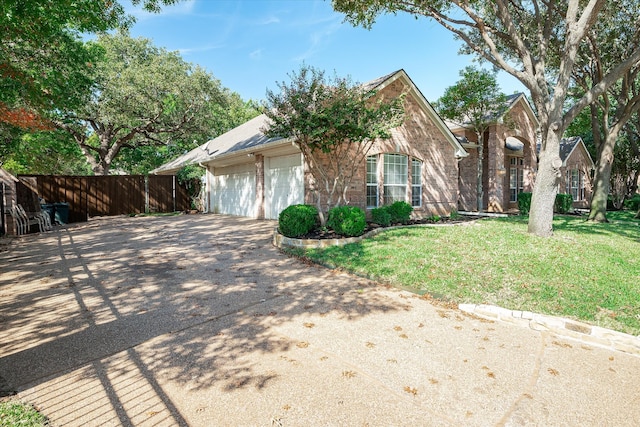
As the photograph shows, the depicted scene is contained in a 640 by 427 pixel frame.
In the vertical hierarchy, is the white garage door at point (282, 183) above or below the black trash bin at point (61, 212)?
above

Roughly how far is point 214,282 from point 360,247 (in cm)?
357

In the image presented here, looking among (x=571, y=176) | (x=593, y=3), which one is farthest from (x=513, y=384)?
(x=571, y=176)

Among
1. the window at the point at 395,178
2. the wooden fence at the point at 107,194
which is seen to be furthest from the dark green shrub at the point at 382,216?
the wooden fence at the point at 107,194

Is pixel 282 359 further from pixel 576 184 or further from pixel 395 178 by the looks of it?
pixel 576 184

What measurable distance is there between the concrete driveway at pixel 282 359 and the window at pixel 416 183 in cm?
892

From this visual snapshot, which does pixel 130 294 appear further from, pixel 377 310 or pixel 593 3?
pixel 593 3

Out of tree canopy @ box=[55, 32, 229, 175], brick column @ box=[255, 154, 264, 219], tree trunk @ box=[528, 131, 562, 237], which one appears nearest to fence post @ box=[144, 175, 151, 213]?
tree canopy @ box=[55, 32, 229, 175]

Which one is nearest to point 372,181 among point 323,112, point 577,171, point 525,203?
point 323,112

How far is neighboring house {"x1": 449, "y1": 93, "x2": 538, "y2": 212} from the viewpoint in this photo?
18.3 m

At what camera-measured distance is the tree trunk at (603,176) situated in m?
13.4

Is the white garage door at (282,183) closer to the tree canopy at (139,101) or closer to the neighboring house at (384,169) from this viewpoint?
the neighboring house at (384,169)

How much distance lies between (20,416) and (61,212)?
15.2 metres

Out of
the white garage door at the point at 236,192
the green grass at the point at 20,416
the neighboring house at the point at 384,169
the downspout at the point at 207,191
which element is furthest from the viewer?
the downspout at the point at 207,191

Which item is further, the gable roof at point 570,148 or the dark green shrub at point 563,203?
the gable roof at point 570,148
